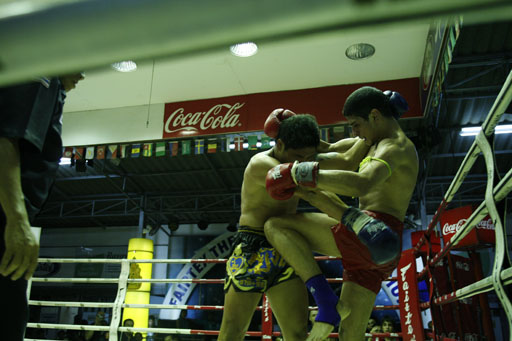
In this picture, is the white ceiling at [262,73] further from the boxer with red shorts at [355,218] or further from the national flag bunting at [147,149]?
the boxer with red shorts at [355,218]

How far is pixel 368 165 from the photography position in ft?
5.99

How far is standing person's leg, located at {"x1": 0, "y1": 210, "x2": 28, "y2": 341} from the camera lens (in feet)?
3.78

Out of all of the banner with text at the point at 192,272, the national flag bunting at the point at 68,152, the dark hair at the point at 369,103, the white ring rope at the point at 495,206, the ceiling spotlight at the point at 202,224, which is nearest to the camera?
the white ring rope at the point at 495,206

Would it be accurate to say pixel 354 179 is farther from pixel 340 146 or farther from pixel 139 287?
pixel 139 287

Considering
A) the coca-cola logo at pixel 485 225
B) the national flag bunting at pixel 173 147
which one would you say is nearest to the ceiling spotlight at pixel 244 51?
the national flag bunting at pixel 173 147

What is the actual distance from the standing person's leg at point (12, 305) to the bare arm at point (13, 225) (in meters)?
0.08

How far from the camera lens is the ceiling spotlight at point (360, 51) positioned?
5.01 m

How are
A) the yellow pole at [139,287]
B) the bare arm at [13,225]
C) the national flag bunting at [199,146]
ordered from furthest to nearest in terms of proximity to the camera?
the yellow pole at [139,287] → the national flag bunting at [199,146] → the bare arm at [13,225]

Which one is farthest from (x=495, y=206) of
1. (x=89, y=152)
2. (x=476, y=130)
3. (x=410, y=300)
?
(x=476, y=130)

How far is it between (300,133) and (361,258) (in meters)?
0.65

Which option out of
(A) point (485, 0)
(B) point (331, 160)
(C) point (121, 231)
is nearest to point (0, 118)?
(A) point (485, 0)

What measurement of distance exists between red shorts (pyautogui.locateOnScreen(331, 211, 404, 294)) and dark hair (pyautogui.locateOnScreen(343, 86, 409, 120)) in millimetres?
493

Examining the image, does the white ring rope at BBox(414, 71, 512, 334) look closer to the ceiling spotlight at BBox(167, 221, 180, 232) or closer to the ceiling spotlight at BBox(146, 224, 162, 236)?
the ceiling spotlight at BBox(167, 221, 180, 232)

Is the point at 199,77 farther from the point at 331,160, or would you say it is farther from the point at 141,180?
the point at 141,180
